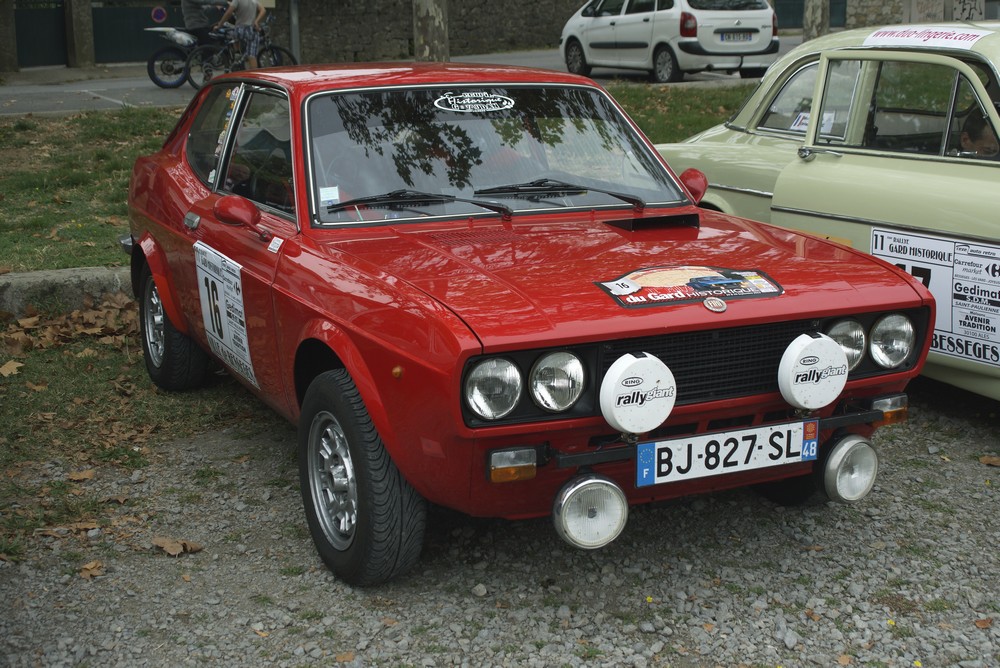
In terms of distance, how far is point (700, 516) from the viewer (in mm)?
4398

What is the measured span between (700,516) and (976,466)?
1.34m

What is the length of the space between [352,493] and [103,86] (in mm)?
16866

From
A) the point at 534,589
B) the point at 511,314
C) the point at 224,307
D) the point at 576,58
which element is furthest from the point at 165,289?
the point at 576,58

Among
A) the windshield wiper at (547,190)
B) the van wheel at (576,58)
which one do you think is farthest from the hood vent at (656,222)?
the van wheel at (576,58)

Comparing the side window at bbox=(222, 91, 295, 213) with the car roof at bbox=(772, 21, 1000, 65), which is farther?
the car roof at bbox=(772, 21, 1000, 65)

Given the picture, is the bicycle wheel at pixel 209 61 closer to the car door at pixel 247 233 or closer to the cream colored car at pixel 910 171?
the cream colored car at pixel 910 171

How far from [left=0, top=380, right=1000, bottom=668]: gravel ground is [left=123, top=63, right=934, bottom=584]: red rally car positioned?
0.22 meters

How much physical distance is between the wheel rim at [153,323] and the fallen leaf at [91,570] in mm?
1920

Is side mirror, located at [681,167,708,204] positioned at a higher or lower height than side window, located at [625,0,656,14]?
lower

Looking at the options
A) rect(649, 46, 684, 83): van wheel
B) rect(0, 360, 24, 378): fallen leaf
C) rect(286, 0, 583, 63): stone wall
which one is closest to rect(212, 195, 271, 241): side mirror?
rect(0, 360, 24, 378): fallen leaf

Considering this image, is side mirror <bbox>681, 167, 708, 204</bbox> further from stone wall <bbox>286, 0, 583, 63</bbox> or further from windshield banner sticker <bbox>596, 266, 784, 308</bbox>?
stone wall <bbox>286, 0, 583, 63</bbox>

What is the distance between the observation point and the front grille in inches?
135

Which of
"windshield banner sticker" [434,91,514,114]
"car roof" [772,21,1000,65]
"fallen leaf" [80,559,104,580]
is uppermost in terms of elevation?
"car roof" [772,21,1000,65]

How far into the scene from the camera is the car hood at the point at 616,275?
10.9ft
